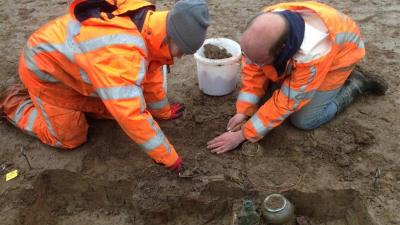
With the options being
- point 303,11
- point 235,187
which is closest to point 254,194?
point 235,187

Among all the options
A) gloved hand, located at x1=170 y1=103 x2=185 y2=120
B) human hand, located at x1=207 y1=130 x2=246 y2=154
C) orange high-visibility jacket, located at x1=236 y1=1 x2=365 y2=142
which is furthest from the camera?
gloved hand, located at x1=170 y1=103 x2=185 y2=120

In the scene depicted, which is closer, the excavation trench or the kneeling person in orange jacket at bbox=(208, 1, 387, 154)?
the kneeling person in orange jacket at bbox=(208, 1, 387, 154)

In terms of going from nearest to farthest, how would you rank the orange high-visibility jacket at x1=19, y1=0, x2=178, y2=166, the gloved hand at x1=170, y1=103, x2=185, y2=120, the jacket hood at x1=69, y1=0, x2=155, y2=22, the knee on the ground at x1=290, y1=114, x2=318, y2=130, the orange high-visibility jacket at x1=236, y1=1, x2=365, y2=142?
the orange high-visibility jacket at x1=19, y1=0, x2=178, y2=166 → the jacket hood at x1=69, y1=0, x2=155, y2=22 → the orange high-visibility jacket at x1=236, y1=1, x2=365, y2=142 → the knee on the ground at x1=290, y1=114, x2=318, y2=130 → the gloved hand at x1=170, y1=103, x2=185, y2=120

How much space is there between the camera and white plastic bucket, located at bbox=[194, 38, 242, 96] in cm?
359

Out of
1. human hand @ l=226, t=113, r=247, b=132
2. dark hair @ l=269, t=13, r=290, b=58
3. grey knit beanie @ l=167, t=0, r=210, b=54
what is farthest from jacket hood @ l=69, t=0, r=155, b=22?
human hand @ l=226, t=113, r=247, b=132

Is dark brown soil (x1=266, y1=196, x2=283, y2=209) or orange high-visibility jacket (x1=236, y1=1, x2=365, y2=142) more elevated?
orange high-visibility jacket (x1=236, y1=1, x2=365, y2=142)

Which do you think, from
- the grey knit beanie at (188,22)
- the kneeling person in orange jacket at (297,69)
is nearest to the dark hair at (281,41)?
the kneeling person in orange jacket at (297,69)

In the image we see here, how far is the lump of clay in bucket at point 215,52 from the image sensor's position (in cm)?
374

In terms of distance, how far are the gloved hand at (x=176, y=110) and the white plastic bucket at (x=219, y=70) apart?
0.32 meters

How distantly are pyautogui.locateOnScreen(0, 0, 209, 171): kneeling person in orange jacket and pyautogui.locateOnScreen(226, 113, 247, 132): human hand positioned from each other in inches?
25.6

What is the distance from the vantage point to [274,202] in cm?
269

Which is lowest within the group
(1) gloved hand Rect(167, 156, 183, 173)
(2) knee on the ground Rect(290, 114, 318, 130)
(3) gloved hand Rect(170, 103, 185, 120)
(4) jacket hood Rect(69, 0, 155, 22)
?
(3) gloved hand Rect(170, 103, 185, 120)

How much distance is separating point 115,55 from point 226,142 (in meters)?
1.19

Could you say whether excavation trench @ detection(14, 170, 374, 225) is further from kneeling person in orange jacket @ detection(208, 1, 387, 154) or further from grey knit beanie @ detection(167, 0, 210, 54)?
grey knit beanie @ detection(167, 0, 210, 54)
